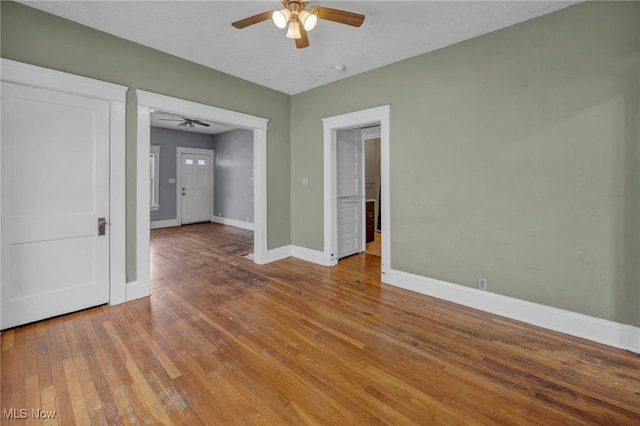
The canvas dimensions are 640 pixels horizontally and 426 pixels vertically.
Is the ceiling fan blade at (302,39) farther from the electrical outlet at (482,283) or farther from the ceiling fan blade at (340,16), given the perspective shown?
the electrical outlet at (482,283)

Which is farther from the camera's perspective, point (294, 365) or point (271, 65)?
point (271, 65)

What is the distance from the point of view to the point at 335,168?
14.5ft

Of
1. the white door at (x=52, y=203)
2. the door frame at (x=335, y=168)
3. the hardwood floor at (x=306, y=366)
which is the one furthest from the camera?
the door frame at (x=335, y=168)

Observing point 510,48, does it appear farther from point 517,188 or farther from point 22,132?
point 22,132

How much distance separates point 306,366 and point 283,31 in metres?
3.12

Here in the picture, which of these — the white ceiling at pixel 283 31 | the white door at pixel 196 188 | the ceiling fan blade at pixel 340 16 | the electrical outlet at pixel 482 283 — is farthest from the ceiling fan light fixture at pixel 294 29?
the white door at pixel 196 188

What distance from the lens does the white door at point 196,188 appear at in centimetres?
853

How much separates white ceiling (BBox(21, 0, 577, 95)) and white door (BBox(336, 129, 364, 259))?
1357 millimetres

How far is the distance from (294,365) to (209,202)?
8069mm

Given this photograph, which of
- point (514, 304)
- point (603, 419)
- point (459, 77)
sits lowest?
point (603, 419)

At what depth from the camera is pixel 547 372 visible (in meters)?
1.94

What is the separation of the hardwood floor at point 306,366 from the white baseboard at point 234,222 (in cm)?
475

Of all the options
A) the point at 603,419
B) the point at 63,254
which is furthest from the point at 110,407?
the point at 603,419

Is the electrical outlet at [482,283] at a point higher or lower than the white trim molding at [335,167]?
lower
